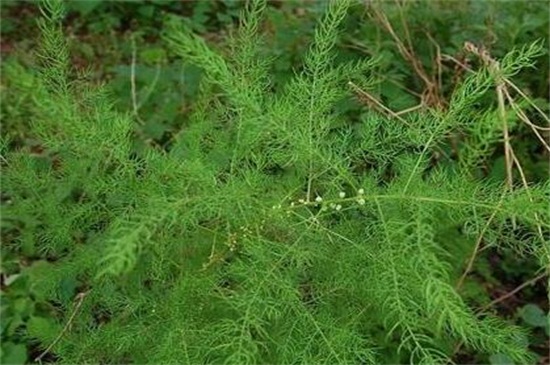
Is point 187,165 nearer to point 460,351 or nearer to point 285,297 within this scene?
point 285,297

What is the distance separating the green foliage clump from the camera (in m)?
0.96

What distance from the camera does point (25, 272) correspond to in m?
1.93

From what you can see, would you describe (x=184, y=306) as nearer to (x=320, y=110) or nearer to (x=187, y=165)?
(x=187, y=165)

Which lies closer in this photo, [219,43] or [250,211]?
[250,211]

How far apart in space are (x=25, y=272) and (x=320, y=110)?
1135 millimetres

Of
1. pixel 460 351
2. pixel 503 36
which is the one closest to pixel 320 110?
pixel 460 351

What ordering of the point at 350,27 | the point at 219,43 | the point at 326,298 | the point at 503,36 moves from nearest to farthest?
the point at 326,298 → the point at 503,36 → the point at 350,27 → the point at 219,43

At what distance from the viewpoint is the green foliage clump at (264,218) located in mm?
960

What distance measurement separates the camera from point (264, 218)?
1.05m

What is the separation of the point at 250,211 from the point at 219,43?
77.5 inches

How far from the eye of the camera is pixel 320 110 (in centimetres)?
109

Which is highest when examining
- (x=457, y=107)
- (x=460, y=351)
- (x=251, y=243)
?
(x=457, y=107)

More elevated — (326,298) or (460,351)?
(326,298)

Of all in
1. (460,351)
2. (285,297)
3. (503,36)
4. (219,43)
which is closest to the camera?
(285,297)
